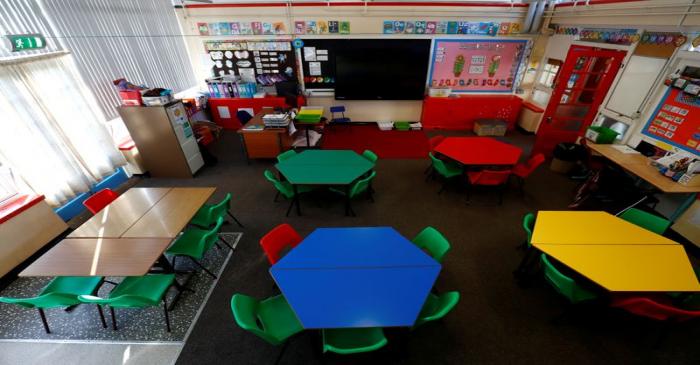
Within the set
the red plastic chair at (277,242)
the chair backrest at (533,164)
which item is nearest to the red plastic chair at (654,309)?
the chair backrest at (533,164)

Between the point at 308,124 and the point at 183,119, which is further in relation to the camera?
the point at 308,124

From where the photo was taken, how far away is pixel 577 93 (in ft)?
18.1

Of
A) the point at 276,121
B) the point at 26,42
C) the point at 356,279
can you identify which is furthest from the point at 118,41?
the point at 356,279

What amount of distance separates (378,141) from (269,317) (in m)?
5.24

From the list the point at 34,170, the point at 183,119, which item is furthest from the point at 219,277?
the point at 183,119

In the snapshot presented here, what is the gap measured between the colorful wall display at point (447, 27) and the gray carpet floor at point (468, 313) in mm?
4391

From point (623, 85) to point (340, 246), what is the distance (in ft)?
19.3

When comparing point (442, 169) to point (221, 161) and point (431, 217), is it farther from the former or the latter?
point (221, 161)

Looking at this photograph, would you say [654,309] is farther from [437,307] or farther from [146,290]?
[146,290]

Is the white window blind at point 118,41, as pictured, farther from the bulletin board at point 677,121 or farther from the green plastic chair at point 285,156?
the bulletin board at point 677,121

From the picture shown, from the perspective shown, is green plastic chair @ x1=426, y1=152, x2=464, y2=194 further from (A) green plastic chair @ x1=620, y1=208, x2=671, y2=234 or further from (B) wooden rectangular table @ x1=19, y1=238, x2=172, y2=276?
(B) wooden rectangular table @ x1=19, y1=238, x2=172, y2=276

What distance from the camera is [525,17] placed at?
21.1 feet

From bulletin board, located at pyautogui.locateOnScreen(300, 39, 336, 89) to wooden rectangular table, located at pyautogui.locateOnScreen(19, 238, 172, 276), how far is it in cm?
561

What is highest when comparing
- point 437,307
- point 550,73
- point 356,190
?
point 550,73
